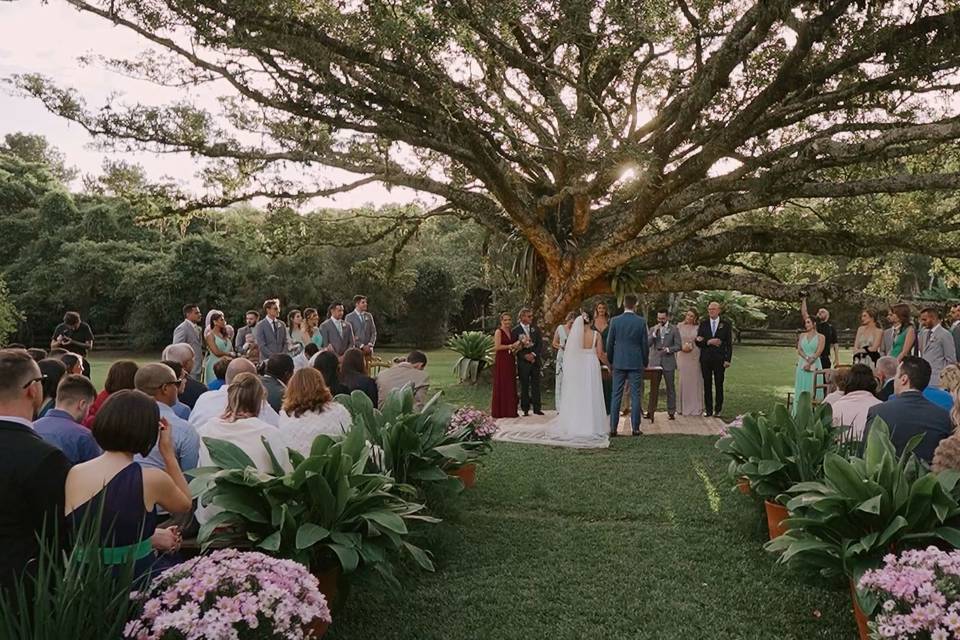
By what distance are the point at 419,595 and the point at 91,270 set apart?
1184 inches

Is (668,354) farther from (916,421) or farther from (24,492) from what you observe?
(24,492)

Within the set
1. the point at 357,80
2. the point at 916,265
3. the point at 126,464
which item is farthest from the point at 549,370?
the point at 916,265

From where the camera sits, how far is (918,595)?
3.00 m

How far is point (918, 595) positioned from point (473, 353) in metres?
14.7

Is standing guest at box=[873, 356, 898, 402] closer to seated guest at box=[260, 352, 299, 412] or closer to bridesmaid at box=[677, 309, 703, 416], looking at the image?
bridesmaid at box=[677, 309, 703, 416]

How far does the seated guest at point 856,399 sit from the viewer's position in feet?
20.9

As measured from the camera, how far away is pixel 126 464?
313 centimetres

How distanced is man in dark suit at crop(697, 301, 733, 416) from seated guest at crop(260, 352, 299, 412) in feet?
24.5

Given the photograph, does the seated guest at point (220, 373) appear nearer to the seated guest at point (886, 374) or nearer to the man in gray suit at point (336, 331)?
the man in gray suit at point (336, 331)

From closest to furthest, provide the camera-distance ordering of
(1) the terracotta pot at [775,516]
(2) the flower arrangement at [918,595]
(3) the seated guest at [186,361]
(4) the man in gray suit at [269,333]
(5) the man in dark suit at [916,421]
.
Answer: (2) the flower arrangement at [918,595] → (5) the man in dark suit at [916,421] → (1) the terracotta pot at [775,516] → (3) the seated guest at [186,361] → (4) the man in gray suit at [269,333]

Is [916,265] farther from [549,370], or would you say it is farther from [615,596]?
[615,596]

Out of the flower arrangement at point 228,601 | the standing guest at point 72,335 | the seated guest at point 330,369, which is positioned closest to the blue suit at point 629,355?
the seated guest at point 330,369

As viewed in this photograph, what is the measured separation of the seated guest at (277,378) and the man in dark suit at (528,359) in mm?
5628

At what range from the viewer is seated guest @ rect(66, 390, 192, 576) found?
2.99 m
